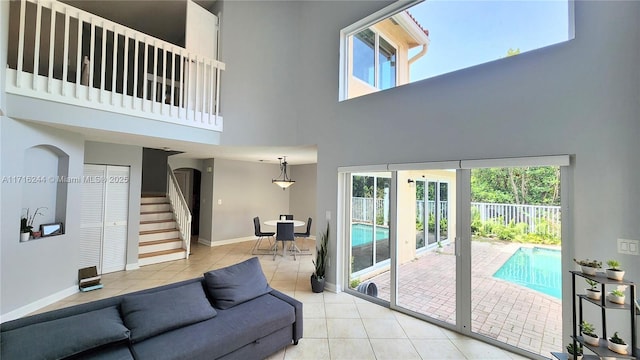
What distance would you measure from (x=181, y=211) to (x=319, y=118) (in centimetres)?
410

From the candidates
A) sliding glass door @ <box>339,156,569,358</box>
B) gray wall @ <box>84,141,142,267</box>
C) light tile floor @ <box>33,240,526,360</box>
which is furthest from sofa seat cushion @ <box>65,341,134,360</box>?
gray wall @ <box>84,141,142,267</box>

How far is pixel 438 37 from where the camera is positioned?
352 cm

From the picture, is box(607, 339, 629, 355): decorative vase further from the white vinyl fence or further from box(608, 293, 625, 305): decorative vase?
the white vinyl fence

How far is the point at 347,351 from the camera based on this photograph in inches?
105

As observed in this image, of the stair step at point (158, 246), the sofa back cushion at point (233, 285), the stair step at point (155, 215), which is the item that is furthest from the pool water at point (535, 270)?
the stair step at point (155, 215)

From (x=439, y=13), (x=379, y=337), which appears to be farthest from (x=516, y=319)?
(x=439, y=13)

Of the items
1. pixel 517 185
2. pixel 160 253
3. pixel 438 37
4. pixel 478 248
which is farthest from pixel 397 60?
pixel 160 253

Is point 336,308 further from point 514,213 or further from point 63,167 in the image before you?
point 63,167

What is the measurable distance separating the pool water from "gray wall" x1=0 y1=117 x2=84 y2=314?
573cm

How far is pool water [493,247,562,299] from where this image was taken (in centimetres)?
260

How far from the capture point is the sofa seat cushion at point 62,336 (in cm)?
165

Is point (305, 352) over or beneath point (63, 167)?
beneath

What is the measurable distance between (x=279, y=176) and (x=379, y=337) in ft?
21.1

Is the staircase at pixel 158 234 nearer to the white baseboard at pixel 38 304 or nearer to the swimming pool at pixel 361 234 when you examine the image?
the white baseboard at pixel 38 304
